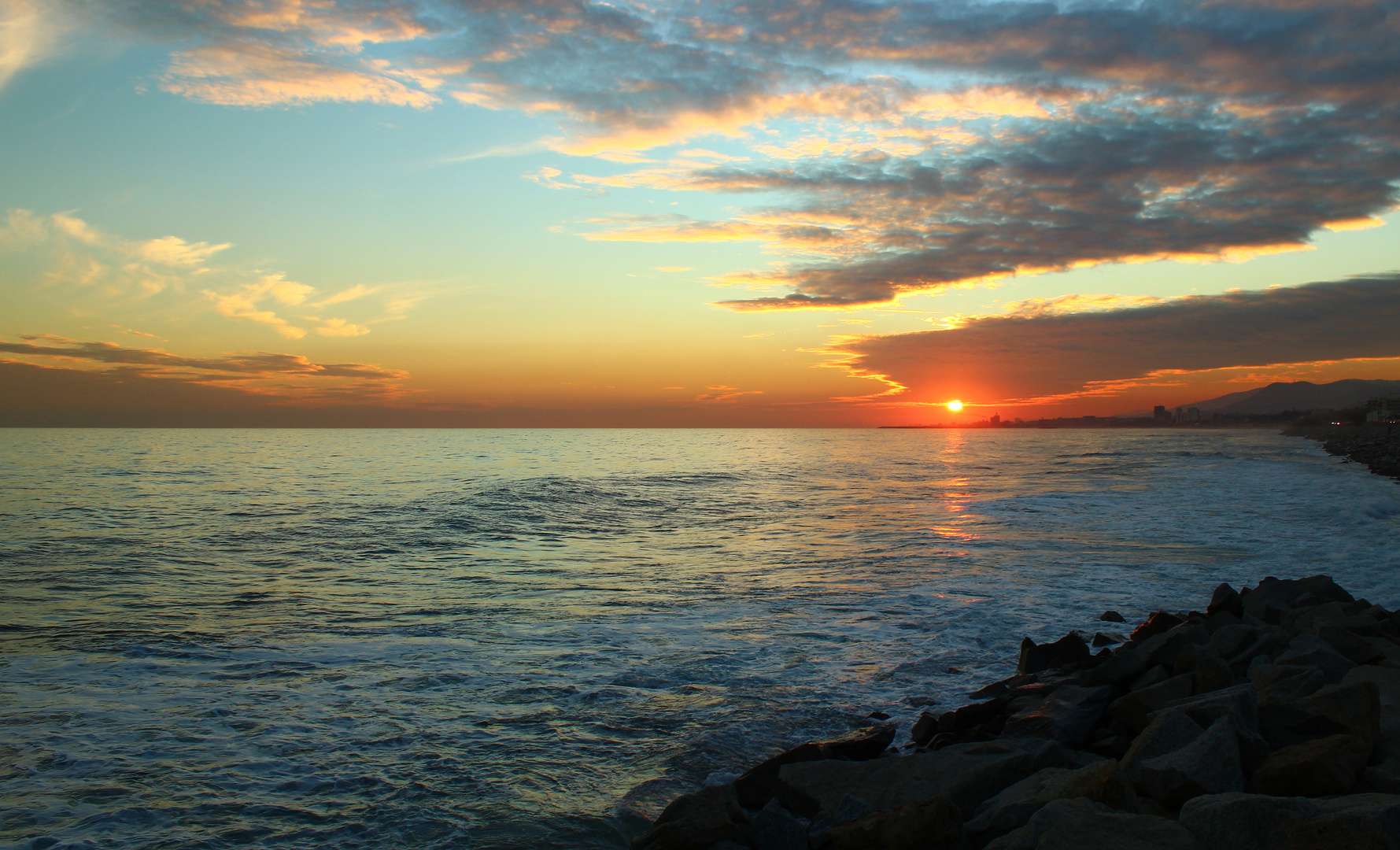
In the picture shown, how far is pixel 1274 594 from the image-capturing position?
1093 centimetres

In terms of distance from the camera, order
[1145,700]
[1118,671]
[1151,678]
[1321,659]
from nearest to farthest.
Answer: [1145,700]
[1321,659]
[1151,678]
[1118,671]

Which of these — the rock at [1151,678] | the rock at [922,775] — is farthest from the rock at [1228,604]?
the rock at [922,775]

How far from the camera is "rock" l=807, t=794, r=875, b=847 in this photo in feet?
16.5

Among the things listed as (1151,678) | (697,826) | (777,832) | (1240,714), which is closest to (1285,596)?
(1151,678)

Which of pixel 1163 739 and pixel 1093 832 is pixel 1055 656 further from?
pixel 1093 832

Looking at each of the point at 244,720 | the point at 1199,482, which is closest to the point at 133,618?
the point at 244,720

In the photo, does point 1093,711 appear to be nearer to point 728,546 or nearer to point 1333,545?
point 728,546

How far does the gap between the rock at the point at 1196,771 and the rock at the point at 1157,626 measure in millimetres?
5829

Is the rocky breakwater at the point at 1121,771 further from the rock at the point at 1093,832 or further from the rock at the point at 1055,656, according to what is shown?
the rock at the point at 1055,656

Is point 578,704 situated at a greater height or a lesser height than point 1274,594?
lesser

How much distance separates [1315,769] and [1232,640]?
460 cm

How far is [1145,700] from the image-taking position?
261 inches

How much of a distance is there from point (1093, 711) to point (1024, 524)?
19023 mm

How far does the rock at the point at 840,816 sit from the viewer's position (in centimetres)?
503
